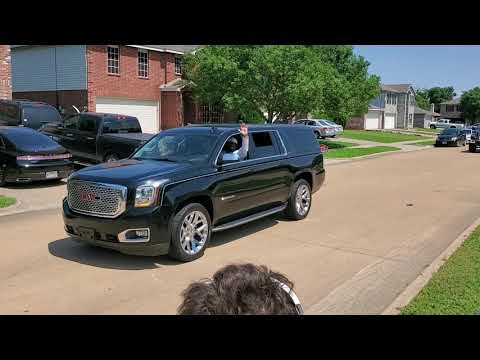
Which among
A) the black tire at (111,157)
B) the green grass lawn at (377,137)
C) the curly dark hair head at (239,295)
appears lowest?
the green grass lawn at (377,137)

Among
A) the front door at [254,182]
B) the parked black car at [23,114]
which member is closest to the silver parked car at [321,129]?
the parked black car at [23,114]

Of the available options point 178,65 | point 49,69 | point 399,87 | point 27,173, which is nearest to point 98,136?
point 27,173

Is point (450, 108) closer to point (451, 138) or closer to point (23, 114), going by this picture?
point (451, 138)

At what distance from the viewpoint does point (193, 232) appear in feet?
22.0

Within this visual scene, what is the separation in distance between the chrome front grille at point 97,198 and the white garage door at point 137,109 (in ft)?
73.1

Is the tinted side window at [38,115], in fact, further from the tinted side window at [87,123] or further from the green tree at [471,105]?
the green tree at [471,105]

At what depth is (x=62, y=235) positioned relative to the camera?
7902mm

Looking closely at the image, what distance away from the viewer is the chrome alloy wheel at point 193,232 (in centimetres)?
656

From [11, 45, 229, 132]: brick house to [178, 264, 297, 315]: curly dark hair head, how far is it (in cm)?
2572

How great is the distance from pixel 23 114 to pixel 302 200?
12171mm

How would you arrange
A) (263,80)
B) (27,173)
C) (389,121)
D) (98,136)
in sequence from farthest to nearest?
(389,121)
(263,80)
(98,136)
(27,173)

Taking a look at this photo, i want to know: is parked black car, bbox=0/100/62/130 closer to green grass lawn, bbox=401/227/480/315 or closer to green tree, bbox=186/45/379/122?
green tree, bbox=186/45/379/122

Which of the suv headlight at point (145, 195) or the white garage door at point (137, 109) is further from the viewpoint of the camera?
the white garage door at point (137, 109)
